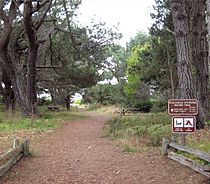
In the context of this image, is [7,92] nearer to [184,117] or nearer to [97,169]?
[97,169]

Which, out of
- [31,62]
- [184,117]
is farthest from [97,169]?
[31,62]

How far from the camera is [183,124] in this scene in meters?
10.1

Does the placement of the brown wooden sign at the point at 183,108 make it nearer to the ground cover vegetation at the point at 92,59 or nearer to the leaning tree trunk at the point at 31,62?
the ground cover vegetation at the point at 92,59

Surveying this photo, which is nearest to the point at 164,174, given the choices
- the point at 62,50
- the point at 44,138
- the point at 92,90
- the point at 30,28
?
the point at 44,138

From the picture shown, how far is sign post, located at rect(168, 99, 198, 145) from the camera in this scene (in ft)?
32.9

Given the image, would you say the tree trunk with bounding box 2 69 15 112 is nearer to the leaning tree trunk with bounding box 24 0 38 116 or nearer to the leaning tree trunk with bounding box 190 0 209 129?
the leaning tree trunk with bounding box 24 0 38 116

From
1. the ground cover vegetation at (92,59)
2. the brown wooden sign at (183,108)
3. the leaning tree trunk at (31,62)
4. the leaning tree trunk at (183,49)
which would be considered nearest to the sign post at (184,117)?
the brown wooden sign at (183,108)

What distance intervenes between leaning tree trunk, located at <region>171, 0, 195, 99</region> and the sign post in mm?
5409

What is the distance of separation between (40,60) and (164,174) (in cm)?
2828

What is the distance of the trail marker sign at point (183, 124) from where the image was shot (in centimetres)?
1003

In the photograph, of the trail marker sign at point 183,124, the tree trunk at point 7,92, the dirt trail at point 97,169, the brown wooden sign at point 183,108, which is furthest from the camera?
the tree trunk at point 7,92

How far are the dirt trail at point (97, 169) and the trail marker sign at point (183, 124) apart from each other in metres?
0.84

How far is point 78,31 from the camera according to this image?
32.6 m

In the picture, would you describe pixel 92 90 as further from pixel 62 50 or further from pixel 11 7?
pixel 11 7
